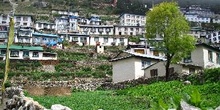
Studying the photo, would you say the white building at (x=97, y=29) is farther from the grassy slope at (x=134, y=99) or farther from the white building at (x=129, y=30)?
the grassy slope at (x=134, y=99)

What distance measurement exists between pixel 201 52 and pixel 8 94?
21.0 meters

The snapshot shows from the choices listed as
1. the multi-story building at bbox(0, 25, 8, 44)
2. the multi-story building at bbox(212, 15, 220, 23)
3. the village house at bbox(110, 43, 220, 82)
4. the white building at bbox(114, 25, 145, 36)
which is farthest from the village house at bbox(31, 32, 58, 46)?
the multi-story building at bbox(212, 15, 220, 23)

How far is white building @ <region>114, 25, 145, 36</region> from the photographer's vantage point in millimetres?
102062

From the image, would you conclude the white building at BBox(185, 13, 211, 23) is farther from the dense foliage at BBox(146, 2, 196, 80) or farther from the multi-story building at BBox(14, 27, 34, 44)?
the dense foliage at BBox(146, 2, 196, 80)

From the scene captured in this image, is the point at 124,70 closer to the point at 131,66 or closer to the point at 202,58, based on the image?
the point at 131,66

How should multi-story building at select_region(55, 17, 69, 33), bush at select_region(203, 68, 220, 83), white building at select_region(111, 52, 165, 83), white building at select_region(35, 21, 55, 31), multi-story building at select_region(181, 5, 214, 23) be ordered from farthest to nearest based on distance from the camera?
1. multi-story building at select_region(181, 5, 214, 23)
2. multi-story building at select_region(55, 17, 69, 33)
3. white building at select_region(35, 21, 55, 31)
4. white building at select_region(111, 52, 165, 83)
5. bush at select_region(203, 68, 220, 83)

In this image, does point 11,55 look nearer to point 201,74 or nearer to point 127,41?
point 127,41

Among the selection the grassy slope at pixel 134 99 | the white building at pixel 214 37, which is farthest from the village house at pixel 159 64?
the white building at pixel 214 37

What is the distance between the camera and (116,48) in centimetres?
8181

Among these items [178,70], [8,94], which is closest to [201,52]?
[178,70]

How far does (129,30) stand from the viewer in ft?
339

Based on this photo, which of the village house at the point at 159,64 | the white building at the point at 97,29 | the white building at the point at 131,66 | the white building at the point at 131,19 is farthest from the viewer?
the white building at the point at 131,19

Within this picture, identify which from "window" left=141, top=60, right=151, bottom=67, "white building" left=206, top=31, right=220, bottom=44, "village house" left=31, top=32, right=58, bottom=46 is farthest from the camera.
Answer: "white building" left=206, top=31, right=220, bottom=44

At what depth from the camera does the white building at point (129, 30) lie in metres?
102
